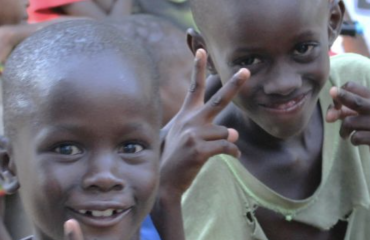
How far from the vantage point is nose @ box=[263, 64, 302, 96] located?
8.66 ft

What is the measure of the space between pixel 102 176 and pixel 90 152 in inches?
3.1

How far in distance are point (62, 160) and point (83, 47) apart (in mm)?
290

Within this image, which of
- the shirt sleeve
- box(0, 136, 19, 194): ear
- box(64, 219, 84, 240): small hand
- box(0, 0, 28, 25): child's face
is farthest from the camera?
the shirt sleeve

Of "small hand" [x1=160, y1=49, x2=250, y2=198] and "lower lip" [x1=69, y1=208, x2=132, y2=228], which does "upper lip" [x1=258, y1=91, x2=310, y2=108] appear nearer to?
"small hand" [x1=160, y1=49, x2=250, y2=198]

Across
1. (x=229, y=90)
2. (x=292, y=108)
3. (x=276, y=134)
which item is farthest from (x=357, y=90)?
(x=229, y=90)

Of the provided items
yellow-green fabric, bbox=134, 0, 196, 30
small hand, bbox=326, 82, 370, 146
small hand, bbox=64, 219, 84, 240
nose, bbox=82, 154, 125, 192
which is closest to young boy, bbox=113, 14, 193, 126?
yellow-green fabric, bbox=134, 0, 196, 30

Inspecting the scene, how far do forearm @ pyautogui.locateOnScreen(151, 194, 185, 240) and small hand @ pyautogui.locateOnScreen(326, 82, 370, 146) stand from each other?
0.52 m

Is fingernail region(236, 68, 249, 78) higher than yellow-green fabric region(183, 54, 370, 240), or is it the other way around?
fingernail region(236, 68, 249, 78)

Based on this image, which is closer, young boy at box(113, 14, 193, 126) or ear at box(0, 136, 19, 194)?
ear at box(0, 136, 19, 194)

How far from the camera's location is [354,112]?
8.73 ft

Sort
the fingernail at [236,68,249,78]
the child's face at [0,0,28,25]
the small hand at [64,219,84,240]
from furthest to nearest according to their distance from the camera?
the child's face at [0,0,28,25]
the fingernail at [236,68,249,78]
the small hand at [64,219,84,240]

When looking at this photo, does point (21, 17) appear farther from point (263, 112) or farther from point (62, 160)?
point (62, 160)

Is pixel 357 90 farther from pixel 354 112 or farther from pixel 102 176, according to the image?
pixel 102 176

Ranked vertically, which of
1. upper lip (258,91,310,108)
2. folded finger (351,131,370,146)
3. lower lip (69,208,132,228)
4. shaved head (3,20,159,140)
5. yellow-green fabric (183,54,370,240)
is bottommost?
yellow-green fabric (183,54,370,240)
